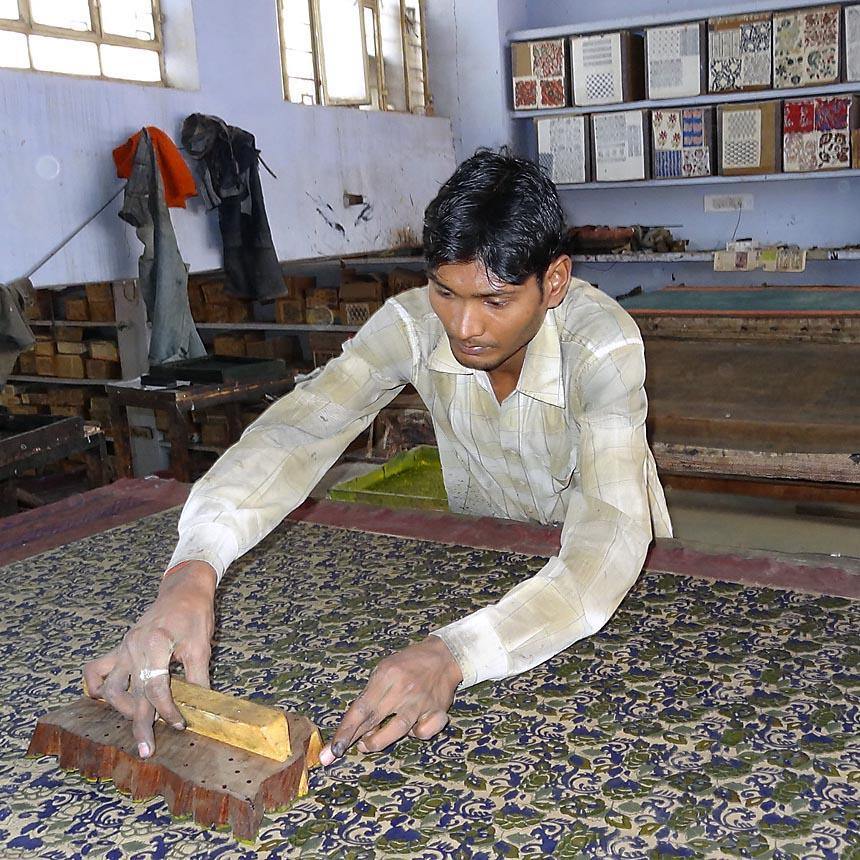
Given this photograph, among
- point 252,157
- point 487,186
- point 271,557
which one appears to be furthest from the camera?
point 252,157

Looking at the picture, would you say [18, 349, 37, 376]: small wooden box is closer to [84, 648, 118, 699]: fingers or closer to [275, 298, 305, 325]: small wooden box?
[275, 298, 305, 325]: small wooden box

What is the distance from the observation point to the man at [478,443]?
1290 mm

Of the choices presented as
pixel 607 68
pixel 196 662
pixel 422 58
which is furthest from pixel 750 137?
pixel 196 662

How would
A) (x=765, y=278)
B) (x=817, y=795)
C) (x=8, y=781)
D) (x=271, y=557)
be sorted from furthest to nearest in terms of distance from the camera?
1. (x=765, y=278)
2. (x=271, y=557)
3. (x=8, y=781)
4. (x=817, y=795)

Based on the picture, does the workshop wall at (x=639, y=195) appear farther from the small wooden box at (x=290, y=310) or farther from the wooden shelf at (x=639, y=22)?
the small wooden box at (x=290, y=310)

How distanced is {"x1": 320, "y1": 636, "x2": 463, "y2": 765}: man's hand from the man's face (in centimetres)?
50

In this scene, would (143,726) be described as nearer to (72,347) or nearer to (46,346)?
(72,347)

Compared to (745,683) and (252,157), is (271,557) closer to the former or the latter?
(745,683)

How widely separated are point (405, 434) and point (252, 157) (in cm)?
182

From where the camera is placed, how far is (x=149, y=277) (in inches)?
157

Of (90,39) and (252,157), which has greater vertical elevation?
(90,39)

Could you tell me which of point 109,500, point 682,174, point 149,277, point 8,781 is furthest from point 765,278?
point 8,781

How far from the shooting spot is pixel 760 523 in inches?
140

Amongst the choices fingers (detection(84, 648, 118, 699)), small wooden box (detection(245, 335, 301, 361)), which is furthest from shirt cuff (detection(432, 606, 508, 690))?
small wooden box (detection(245, 335, 301, 361))
